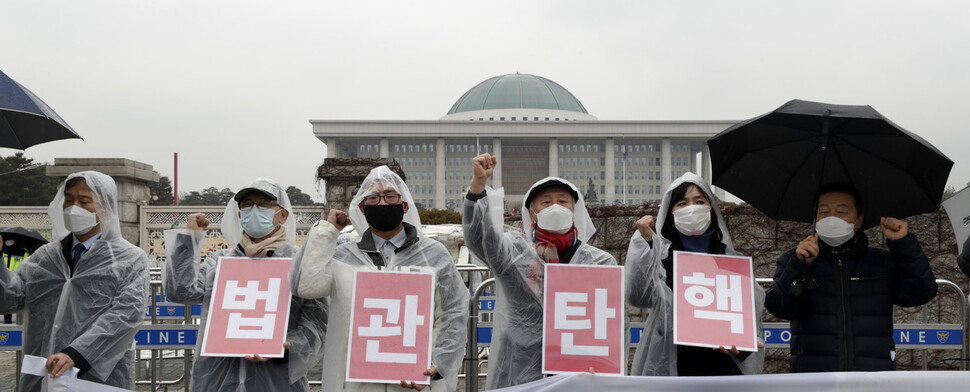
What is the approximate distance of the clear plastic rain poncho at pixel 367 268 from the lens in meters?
3.25

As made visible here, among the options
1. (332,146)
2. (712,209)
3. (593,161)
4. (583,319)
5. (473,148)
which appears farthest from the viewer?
(473,148)

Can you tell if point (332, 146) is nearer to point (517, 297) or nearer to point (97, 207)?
point (97, 207)

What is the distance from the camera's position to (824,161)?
Result: 3.67 m

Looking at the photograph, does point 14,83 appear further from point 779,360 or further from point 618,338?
point 779,360

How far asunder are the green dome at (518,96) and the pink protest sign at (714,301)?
9300 cm

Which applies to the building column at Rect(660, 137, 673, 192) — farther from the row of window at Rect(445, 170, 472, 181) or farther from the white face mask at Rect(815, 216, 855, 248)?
the white face mask at Rect(815, 216, 855, 248)

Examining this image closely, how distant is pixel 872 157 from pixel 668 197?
0.97 m

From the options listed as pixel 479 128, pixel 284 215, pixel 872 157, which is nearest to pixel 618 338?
pixel 872 157

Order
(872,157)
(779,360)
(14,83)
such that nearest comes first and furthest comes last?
(872,157) < (14,83) < (779,360)

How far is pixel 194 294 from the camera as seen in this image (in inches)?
142

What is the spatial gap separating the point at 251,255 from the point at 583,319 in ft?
5.23

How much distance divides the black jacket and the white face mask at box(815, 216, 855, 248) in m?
0.03

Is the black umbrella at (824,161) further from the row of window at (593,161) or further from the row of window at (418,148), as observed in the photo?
the row of window at (418,148)

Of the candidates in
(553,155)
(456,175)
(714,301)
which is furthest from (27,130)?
(456,175)
